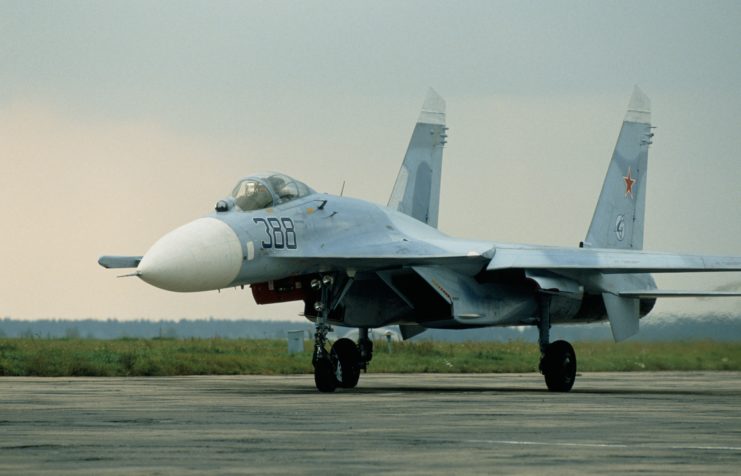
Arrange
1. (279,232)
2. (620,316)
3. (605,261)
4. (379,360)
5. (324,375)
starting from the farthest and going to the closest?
(379,360) < (620,316) < (605,261) < (324,375) < (279,232)

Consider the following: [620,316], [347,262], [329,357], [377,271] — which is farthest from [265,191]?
[620,316]

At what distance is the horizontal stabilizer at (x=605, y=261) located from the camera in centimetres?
2012

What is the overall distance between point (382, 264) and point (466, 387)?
2.96m

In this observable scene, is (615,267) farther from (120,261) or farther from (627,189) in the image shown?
(120,261)

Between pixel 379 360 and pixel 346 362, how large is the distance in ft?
33.4

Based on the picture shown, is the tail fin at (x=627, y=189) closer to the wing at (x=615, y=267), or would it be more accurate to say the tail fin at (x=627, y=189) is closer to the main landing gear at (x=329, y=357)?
the wing at (x=615, y=267)

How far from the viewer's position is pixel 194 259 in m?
17.1

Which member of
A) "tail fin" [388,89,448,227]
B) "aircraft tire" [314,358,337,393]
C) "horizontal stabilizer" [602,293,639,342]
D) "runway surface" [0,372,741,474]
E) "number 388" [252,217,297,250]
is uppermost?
"tail fin" [388,89,448,227]

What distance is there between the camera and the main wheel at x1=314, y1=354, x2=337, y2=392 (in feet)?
62.2

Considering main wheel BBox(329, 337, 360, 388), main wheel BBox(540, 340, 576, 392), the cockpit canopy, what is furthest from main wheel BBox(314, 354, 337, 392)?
main wheel BBox(540, 340, 576, 392)

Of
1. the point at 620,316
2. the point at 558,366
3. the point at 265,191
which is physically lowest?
the point at 558,366

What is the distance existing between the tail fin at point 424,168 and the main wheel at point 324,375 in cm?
762

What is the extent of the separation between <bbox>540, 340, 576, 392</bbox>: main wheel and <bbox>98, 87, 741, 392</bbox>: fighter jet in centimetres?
2

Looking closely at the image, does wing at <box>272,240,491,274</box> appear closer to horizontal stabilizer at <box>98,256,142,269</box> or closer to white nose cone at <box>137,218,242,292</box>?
white nose cone at <box>137,218,242,292</box>
